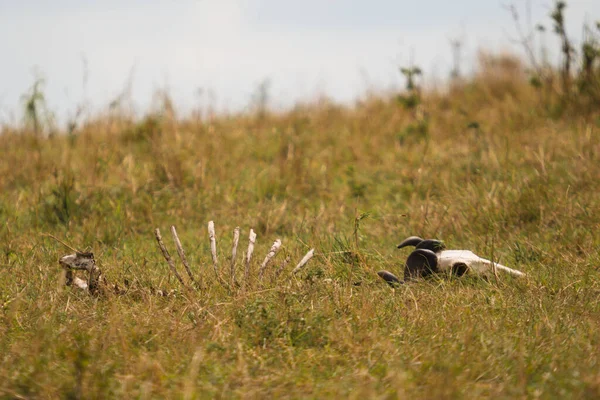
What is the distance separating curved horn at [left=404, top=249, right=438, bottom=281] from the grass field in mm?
133

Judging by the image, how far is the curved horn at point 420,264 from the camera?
13.1ft

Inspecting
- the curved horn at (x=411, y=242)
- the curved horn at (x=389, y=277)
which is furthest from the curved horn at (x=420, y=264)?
the curved horn at (x=411, y=242)

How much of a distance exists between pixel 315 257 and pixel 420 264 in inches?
25.9

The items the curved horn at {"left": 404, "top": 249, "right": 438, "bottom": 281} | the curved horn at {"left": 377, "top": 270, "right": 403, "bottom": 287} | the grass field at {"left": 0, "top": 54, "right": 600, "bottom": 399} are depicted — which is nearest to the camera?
the grass field at {"left": 0, "top": 54, "right": 600, "bottom": 399}

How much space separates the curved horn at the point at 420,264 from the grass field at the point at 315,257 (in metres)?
0.13

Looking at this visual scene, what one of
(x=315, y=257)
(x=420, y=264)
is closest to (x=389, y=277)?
(x=420, y=264)

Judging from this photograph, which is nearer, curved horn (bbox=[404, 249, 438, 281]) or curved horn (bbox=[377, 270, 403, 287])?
curved horn (bbox=[377, 270, 403, 287])

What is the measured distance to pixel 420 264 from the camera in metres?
4.05

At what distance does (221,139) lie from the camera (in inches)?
323

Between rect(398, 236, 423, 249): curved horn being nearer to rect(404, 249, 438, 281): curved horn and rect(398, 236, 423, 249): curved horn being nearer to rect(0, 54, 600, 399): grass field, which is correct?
rect(0, 54, 600, 399): grass field

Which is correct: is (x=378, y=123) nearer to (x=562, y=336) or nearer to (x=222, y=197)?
(x=222, y=197)

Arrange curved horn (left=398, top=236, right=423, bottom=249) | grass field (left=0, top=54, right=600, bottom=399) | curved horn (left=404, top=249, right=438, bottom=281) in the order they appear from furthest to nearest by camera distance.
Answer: curved horn (left=398, top=236, right=423, bottom=249) < curved horn (left=404, top=249, right=438, bottom=281) < grass field (left=0, top=54, right=600, bottom=399)

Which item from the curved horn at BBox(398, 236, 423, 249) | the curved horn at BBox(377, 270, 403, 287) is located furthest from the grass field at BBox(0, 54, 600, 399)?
the curved horn at BBox(398, 236, 423, 249)

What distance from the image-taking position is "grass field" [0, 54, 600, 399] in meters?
2.64
